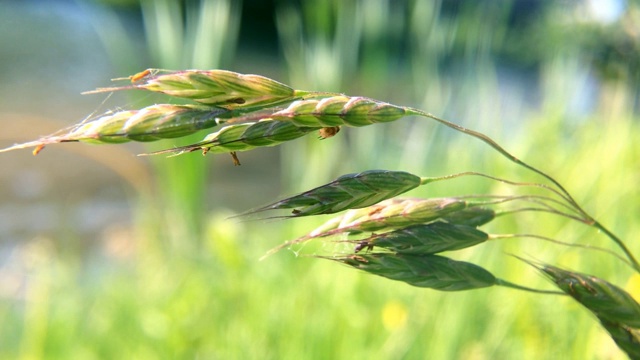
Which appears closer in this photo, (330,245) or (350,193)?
(350,193)

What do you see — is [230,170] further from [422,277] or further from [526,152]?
[422,277]

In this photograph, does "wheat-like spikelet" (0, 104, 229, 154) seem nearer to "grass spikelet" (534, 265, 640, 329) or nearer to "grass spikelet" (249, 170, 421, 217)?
"grass spikelet" (249, 170, 421, 217)

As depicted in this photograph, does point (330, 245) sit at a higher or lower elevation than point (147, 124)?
lower

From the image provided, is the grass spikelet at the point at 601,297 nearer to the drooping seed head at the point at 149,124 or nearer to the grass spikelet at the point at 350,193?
the grass spikelet at the point at 350,193

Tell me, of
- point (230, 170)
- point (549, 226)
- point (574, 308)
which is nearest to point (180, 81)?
point (574, 308)

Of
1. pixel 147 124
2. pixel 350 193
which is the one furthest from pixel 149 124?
pixel 350 193

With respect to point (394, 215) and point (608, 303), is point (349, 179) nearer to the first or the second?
point (394, 215)
